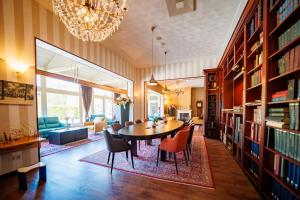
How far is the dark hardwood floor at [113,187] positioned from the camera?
5.88 feet

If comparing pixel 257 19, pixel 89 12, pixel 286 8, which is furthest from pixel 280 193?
pixel 89 12

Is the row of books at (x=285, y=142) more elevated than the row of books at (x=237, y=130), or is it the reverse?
the row of books at (x=285, y=142)

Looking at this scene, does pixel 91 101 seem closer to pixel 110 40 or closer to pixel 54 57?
pixel 54 57

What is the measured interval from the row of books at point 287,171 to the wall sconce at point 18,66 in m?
4.12

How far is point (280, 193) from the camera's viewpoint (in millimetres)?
1487

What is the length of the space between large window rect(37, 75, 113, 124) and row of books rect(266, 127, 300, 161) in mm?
6406

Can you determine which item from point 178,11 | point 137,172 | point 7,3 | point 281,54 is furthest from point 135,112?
point 281,54

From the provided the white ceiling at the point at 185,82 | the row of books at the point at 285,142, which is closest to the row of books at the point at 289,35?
the row of books at the point at 285,142

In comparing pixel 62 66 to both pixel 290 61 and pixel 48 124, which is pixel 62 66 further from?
pixel 290 61

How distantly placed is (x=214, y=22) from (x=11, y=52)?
4288 millimetres

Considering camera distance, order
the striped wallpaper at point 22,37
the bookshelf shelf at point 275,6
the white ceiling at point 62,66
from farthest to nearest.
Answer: the white ceiling at point 62,66, the striped wallpaper at point 22,37, the bookshelf shelf at point 275,6

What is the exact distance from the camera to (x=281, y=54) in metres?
1.54

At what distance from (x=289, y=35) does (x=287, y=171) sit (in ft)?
4.62

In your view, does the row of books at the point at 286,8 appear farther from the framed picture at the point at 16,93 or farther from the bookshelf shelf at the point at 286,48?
the framed picture at the point at 16,93
